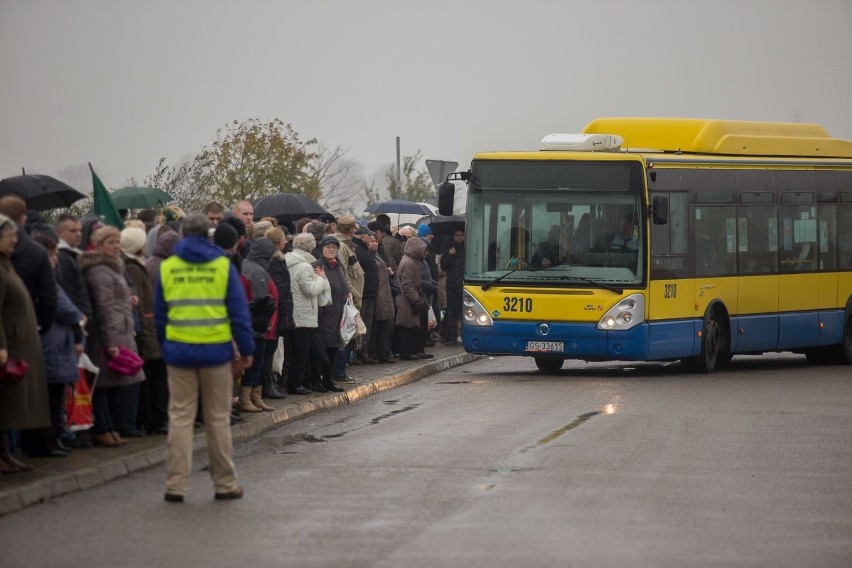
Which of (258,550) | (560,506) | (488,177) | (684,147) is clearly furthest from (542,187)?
(258,550)

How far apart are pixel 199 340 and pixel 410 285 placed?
12397 millimetres

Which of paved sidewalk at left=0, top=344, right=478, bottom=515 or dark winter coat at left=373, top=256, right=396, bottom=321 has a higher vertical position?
dark winter coat at left=373, top=256, right=396, bottom=321

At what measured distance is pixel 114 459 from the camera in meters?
12.2

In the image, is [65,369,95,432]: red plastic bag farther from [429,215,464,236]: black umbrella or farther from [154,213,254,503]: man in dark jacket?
[429,215,464,236]: black umbrella

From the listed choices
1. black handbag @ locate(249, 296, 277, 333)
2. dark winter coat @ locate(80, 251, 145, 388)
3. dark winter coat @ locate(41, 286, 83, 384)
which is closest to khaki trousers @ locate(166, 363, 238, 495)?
dark winter coat @ locate(41, 286, 83, 384)

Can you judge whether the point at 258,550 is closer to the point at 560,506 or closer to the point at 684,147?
the point at 560,506

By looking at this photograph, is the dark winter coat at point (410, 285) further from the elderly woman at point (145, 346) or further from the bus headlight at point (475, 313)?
the elderly woman at point (145, 346)

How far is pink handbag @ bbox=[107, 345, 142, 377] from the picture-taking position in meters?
13.0

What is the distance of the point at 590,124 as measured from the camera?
23703mm

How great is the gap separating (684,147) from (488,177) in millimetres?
3058

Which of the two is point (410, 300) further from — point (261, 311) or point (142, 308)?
point (142, 308)

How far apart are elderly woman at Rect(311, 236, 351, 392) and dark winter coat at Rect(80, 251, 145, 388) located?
4.79 meters

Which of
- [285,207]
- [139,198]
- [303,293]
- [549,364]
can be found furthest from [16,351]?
[549,364]

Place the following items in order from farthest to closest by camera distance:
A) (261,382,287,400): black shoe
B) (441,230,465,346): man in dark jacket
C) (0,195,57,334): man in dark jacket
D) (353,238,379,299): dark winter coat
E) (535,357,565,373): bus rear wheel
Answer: (441,230,465,346): man in dark jacket → (535,357,565,373): bus rear wheel → (353,238,379,299): dark winter coat → (261,382,287,400): black shoe → (0,195,57,334): man in dark jacket
